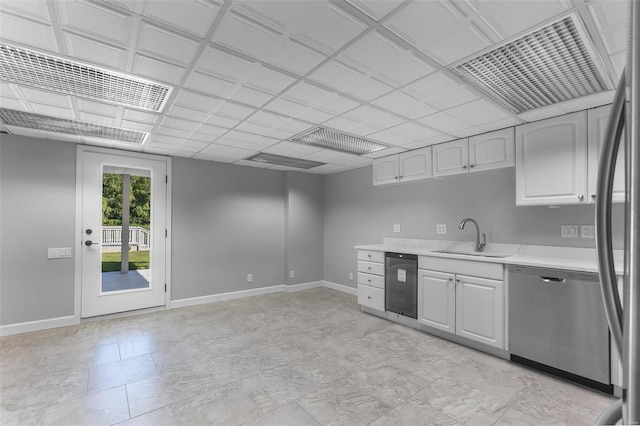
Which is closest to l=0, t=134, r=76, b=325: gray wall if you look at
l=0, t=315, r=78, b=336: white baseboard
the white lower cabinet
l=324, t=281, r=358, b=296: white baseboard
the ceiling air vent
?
l=0, t=315, r=78, b=336: white baseboard

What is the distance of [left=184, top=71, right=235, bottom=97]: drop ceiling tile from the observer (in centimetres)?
213

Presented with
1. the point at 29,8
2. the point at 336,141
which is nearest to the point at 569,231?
the point at 336,141

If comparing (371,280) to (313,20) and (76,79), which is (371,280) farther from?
(76,79)

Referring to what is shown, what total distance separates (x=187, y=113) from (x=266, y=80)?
104 cm

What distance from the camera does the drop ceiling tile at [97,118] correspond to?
9.27 ft

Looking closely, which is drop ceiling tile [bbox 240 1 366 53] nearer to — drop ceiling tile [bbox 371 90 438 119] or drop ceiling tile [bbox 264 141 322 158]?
drop ceiling tile [bbox 371 90 438 119]

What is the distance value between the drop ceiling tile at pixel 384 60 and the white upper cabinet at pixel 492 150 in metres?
1.53

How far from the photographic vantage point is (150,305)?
169 inches

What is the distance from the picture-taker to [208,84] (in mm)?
2232

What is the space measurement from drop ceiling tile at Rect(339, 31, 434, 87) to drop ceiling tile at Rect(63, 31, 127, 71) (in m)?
1.35

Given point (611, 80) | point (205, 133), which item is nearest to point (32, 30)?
point (205, 133)

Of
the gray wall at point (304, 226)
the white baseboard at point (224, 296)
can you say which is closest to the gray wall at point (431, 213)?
the gray wall at point (304, 226)

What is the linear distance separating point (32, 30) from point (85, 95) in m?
0.88

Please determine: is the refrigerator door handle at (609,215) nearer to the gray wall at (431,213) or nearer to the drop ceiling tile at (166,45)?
the drop ceiling tile at (166,45)
